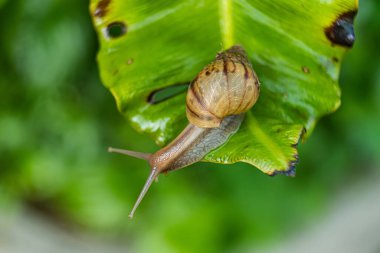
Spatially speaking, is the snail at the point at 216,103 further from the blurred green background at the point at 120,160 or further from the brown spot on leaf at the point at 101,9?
the blurred green background at the point at 120,160

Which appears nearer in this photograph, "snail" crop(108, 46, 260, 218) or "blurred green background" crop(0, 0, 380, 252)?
"snail" crop(108, 46, 260, 218)

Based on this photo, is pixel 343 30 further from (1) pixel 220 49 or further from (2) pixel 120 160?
(2) pixel 120 160

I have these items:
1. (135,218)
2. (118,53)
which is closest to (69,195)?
(135,218)

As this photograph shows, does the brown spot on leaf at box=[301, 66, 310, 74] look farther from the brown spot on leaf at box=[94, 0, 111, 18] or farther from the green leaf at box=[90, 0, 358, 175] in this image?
the brown spot on leaf at box=[94, 0, 111, 18]

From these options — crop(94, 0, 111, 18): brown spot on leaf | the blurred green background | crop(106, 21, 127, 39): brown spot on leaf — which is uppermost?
crop(94, 0, 111, 18): brown spot on leaf

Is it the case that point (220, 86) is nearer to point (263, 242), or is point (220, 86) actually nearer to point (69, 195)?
point (263, 242)

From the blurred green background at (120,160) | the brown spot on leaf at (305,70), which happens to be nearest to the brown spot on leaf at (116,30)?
the brown spot on leaf at (305,70)

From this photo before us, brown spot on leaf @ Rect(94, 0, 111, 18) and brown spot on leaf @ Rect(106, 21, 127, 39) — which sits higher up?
brown spot on leaf @ Rect(94, 0, 111, 18)

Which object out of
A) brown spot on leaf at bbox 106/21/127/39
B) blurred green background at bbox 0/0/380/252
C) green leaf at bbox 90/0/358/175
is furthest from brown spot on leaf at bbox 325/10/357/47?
blurred green background at bbox 0/0/380/252
